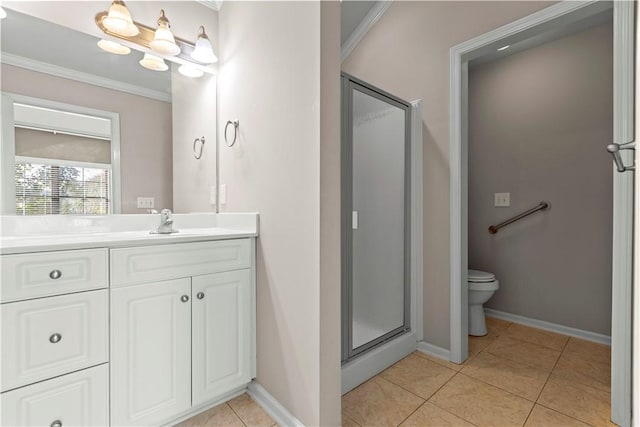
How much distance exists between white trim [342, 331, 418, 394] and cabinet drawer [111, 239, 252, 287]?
824 millimetres

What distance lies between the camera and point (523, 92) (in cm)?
254

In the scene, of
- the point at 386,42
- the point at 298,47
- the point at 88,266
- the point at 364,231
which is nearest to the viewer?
the point at 88,266

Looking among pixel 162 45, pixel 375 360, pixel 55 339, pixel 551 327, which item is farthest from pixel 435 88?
pixel 55 339

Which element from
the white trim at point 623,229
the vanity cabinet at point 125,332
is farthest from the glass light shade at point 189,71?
the white trim at point 623,229

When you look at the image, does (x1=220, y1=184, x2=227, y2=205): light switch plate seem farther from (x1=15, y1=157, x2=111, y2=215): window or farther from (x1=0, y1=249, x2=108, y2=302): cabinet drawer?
(x1=0, y1=249, x2=108, y2=302): cabinet drawer

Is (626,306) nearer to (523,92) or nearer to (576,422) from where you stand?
(576,422)

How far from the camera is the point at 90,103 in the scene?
1.49 metres

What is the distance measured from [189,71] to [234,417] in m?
1.94

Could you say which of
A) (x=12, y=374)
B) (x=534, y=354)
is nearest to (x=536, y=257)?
(x=534, y=354)

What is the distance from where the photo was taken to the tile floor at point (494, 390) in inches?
54.0

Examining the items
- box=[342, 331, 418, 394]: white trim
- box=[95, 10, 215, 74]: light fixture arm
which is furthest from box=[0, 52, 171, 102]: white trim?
box=[342, 331, 418, 394]: white trim

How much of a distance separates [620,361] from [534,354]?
2.51 ft

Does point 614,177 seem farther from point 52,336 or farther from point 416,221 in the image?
point 52,336

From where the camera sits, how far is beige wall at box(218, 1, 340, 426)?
118 cm
